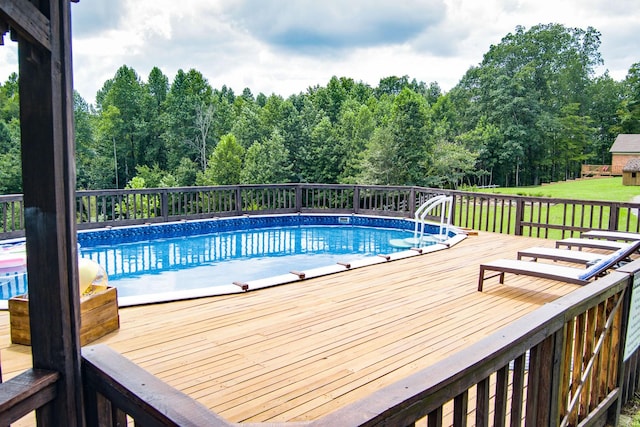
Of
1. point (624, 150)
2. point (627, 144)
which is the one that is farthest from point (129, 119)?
point (627, 144)

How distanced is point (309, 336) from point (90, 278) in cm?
173

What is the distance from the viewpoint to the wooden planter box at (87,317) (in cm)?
320

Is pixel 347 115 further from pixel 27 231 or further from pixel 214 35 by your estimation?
pixel 27 231

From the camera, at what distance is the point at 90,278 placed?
131 inches

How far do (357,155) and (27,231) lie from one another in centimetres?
2486

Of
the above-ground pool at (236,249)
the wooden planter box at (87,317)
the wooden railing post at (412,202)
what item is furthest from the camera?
the wooden railing post at (412,202)

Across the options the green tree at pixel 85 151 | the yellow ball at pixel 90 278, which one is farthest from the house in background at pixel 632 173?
the green tree at pixel 85 151

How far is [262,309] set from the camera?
4.08 m

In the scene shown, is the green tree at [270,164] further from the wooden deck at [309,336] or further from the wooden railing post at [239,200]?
the wooden deck at [309,336]

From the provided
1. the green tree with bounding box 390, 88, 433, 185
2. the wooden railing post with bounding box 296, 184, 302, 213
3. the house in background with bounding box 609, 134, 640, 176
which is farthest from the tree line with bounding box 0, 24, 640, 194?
the wooden railing post with bounding box 296, 184, 302, 213

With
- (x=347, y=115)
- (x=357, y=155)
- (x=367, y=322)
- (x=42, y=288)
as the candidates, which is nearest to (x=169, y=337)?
(x=367, y=322)

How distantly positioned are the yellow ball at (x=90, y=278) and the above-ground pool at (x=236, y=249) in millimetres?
1383

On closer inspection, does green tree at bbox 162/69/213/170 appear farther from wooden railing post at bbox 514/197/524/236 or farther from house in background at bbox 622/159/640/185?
wooden railing post at bbox 514/197/524/236

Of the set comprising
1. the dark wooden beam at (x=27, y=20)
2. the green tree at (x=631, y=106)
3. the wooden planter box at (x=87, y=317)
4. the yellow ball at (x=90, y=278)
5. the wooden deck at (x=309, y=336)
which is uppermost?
the green tree at (x=631, y=106)
